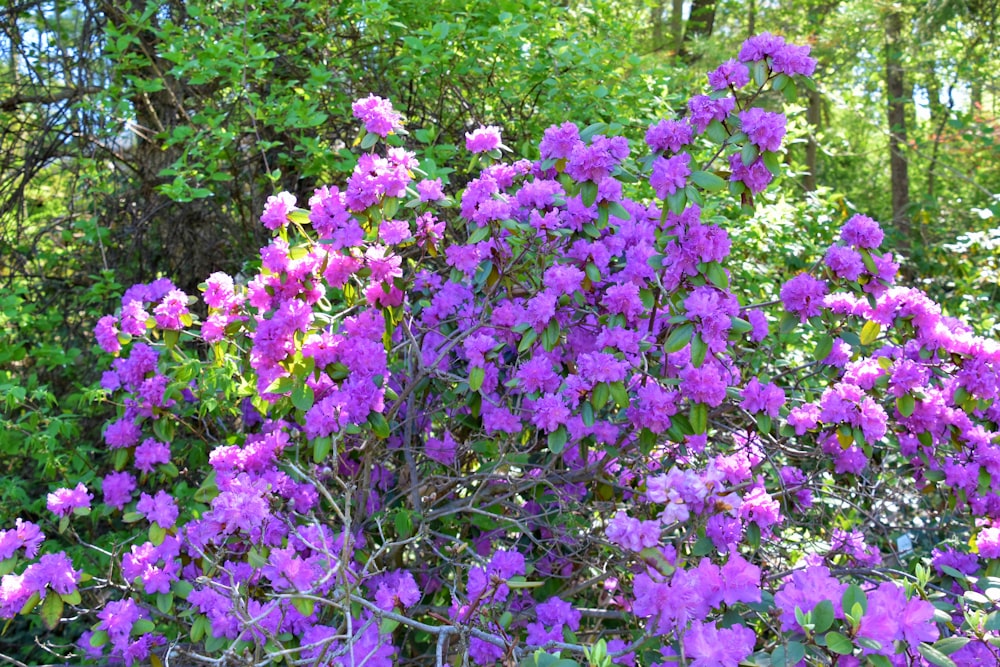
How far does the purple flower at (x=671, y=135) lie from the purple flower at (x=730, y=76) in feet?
0.38

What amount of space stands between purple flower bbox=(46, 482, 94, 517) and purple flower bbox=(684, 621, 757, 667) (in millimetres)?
1578

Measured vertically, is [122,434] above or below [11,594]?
above

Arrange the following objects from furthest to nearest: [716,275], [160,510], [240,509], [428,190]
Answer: [428,190] < [160,510] < [716,275] < [240,509]

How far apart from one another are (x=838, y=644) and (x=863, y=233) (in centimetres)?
111

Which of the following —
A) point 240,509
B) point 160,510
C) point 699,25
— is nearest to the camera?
point 240,509

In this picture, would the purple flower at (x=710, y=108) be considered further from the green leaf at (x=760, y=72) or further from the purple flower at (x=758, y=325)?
the purple flower at (x=758, y=325)

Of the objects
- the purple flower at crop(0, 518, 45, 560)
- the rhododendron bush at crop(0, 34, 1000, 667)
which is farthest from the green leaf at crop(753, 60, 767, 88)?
the purple flower at crop(0, 518, 45, 560)

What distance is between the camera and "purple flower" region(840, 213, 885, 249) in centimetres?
207

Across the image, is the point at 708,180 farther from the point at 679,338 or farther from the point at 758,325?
the point at 758,325

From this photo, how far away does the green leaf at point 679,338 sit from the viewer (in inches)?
76.0

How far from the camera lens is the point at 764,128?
191 centimetres

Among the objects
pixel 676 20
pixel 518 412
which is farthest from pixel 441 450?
pixel 676 20

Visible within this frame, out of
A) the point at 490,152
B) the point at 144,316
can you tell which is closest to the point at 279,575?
the point at 144,316

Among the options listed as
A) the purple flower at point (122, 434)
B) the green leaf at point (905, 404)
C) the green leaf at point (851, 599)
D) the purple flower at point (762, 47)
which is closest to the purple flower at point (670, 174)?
the purple flower at point (762, 47)
